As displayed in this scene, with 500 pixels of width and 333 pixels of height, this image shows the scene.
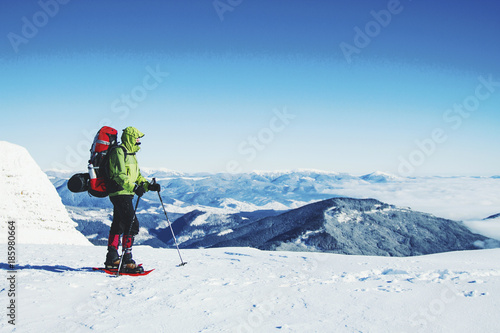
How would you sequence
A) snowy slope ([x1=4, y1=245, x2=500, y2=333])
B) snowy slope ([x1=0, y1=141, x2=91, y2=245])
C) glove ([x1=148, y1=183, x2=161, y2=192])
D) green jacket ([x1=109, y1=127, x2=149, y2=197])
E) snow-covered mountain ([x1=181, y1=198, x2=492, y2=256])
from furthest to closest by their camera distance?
snow-covered mountain ([x1=181, y1=198, x2=492, y2=256]), snowy slope ([x1=0, y1=141, x2=91, y2=245]), glove ([x1=148, y1=183, x2=161, y2=192]), green jacket ([x1=109, y1=127, x2=149, y2=197]), snowy slope ([x1=4, y1=245, x2=500, y2=333])

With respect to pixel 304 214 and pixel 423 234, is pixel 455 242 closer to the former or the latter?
pixel 423 234

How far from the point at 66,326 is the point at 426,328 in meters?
4.80

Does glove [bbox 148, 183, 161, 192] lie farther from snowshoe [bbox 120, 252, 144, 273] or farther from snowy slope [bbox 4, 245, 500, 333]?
snowy slope [bbox 4, 245, 500, 333]

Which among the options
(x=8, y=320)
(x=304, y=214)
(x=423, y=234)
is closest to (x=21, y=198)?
(x=8, y=320)

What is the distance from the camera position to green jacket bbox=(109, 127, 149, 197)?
7.08 meters

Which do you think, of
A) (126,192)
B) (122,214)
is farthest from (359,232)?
(126,192)

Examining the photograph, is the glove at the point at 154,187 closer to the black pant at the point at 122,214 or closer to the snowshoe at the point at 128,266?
the black pant at the point at 122,214

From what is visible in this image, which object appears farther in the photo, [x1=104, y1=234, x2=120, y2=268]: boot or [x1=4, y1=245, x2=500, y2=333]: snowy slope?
[x1=104, y1=234, x2=120, y2=268]: boot

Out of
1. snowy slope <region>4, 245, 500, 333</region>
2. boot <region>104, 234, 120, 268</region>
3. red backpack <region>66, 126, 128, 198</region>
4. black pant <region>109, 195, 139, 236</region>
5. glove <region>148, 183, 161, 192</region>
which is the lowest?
snowy slope <region>4, 245, 500, 333</region>

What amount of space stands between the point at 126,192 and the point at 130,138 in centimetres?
131

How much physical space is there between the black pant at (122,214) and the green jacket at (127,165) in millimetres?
141

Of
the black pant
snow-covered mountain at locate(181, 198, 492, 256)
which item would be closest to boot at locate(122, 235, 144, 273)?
the black pant

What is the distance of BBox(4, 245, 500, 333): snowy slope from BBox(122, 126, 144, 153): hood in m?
3.04

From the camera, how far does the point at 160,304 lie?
5.07m
